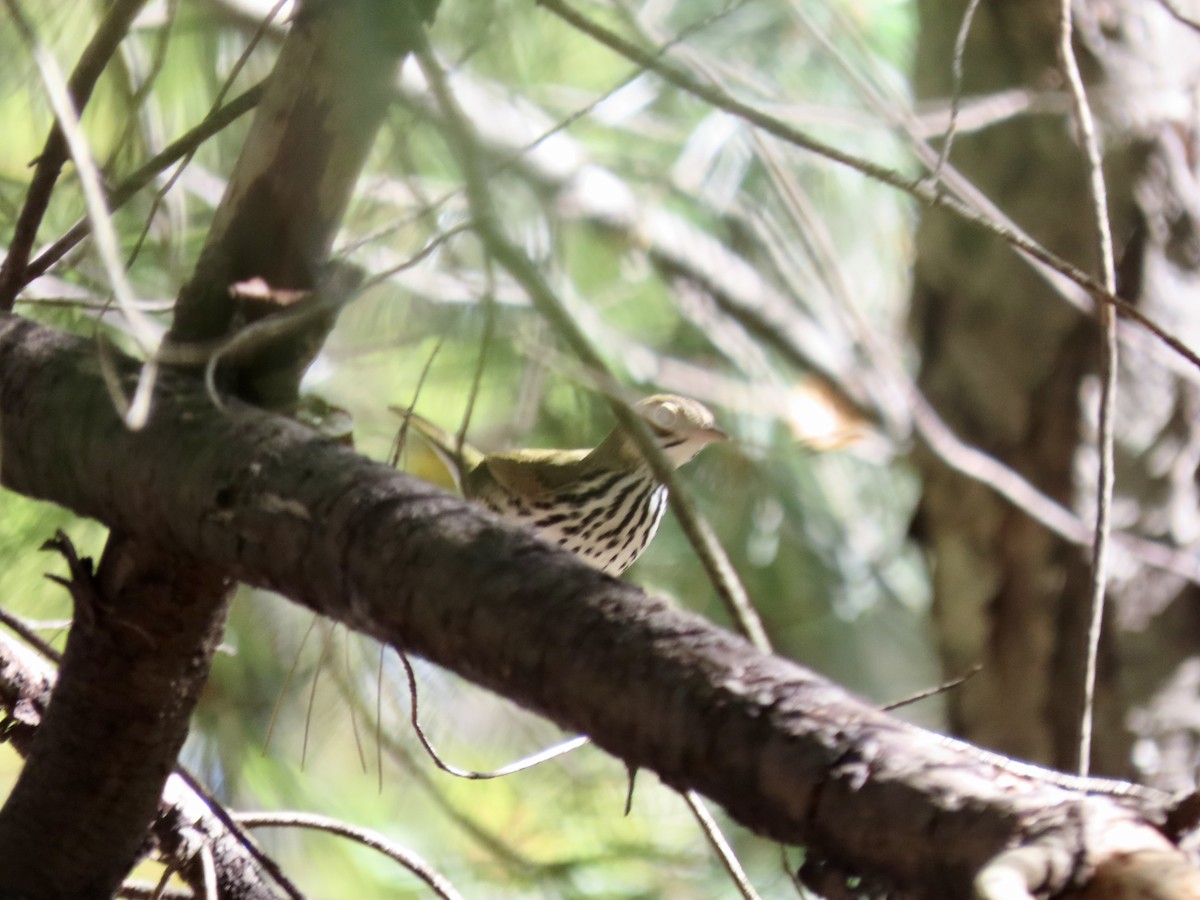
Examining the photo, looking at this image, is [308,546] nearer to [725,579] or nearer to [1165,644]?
[725,579]

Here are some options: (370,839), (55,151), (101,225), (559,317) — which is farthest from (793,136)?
(370,839)

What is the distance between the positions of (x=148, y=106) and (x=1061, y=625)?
1.18 metres

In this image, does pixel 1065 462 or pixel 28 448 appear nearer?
pixel 28 448

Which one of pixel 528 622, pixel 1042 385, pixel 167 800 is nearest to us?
pixel 528 622

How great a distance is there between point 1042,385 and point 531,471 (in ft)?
2.58

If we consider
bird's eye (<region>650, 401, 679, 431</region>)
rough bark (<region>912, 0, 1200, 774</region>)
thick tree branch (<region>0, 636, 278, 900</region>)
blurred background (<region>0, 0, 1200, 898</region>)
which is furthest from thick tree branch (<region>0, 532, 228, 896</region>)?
rough bark (<region>912, 0, 1200, 774</region>)

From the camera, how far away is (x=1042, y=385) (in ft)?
5.04

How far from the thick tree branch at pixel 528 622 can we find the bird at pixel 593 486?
0.49 meters

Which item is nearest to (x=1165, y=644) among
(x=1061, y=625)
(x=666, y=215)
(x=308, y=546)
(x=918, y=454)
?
(x=1061, y=625)

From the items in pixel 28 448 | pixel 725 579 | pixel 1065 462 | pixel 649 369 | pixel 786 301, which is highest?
pixel 786 301

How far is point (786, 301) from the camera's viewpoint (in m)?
1.85

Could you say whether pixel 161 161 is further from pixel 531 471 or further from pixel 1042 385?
pixel 1042 385

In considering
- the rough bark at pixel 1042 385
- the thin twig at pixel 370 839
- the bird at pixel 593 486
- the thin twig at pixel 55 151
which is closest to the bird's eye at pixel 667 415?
the bird at pixel 593 486

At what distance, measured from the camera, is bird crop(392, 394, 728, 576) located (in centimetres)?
104
